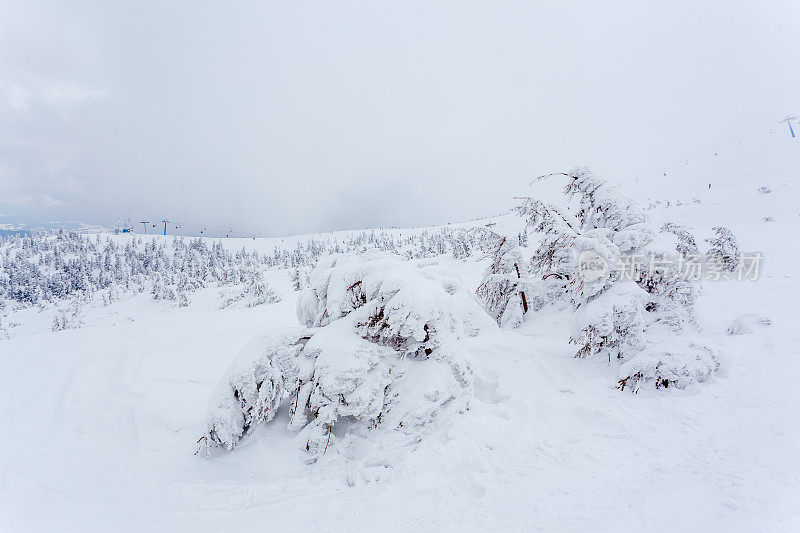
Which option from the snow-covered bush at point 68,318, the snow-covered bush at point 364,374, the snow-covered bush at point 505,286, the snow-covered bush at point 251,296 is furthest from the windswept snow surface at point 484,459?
the snow-covered bush at point 68,318

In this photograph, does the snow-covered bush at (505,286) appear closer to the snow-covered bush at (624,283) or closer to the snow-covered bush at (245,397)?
the snow-covered bush at (624,283)

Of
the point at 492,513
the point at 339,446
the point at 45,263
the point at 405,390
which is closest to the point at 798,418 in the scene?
the point at 492,513

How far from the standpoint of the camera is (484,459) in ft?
12.2

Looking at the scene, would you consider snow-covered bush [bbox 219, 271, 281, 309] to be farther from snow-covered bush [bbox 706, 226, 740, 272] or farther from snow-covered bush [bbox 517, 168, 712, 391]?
snow-covered bush [bbox 706, 226, 740, 272]

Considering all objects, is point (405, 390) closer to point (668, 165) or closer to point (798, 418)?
point (798, 418)

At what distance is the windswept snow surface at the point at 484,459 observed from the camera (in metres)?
2.84

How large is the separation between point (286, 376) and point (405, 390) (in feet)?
6.04

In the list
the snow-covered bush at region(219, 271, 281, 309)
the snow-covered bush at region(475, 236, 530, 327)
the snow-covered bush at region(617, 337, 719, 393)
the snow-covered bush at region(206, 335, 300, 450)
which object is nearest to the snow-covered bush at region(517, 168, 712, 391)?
the snow-covered bush at region(617, 337, 719, 393)

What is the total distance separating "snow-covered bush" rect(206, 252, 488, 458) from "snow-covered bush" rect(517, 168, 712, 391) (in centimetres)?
292

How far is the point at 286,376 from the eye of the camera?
15.4ft

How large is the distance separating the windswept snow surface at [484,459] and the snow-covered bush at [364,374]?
13.6 inches

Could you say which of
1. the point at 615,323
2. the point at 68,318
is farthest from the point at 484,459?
the point at 68,318

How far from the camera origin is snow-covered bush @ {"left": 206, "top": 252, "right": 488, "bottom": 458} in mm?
4234

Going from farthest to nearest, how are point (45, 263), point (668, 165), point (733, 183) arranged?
point (45, 263) → point (668, 165) → point (733, 183)
